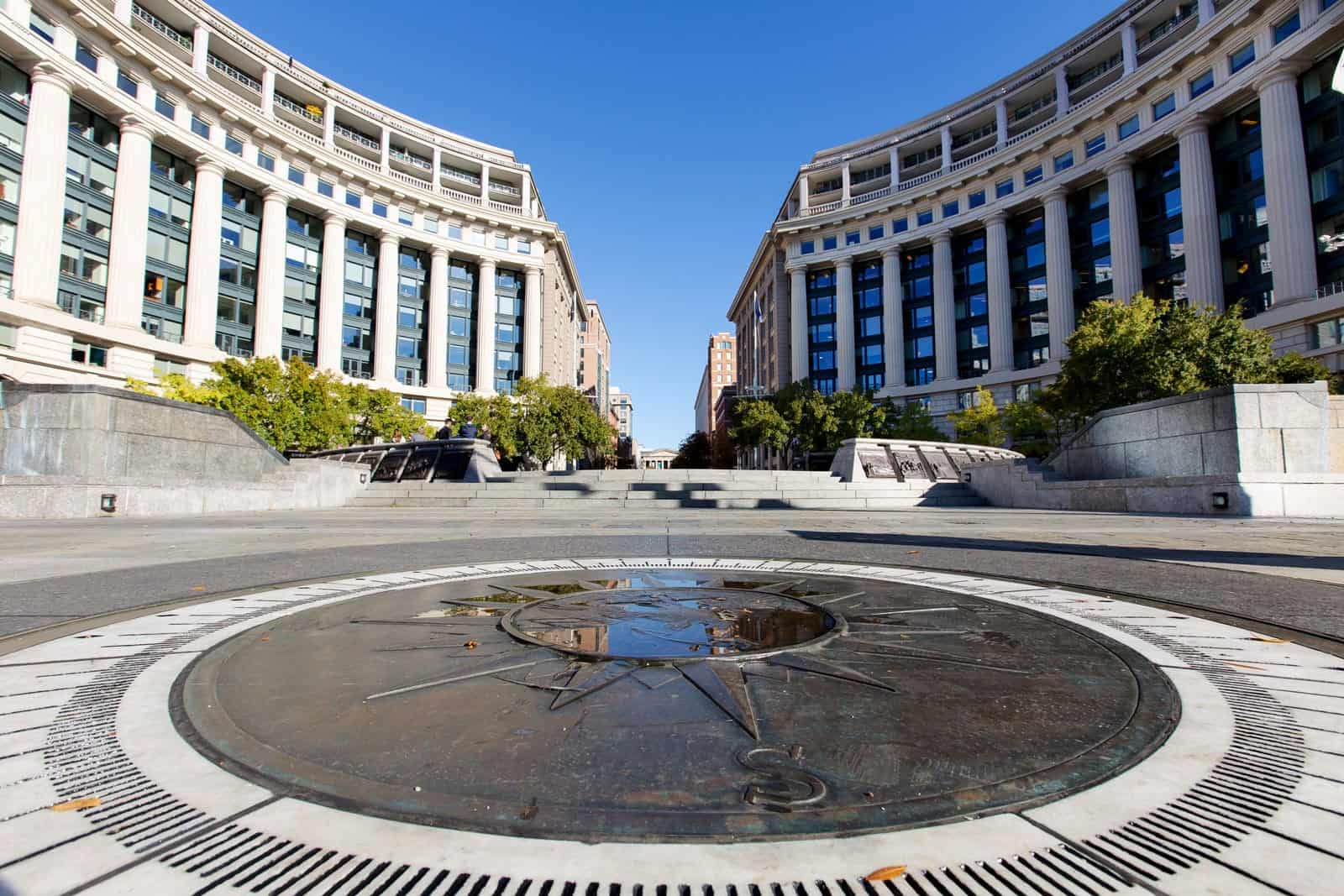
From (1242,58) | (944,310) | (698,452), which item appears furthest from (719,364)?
(1242,58)

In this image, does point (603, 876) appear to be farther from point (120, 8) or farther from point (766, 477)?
point (120, 8)

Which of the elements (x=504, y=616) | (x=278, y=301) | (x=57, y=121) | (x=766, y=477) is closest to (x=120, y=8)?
(x=57, y=121)

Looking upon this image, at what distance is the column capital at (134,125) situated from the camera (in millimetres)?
42000

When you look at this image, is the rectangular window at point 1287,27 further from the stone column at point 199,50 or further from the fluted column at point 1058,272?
the stone column at point 199,50

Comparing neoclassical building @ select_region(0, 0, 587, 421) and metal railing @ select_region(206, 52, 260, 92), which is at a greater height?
metal railing @ select_region(206, 52, 260, 92)

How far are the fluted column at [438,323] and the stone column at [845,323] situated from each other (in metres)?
44.5

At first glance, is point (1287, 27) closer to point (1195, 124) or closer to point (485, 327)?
point (1195, 124)

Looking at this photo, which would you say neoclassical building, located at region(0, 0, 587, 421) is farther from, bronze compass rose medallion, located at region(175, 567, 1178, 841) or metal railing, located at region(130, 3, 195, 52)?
bronze compass rose medallion, located at region(175, 567, 1178, 841)

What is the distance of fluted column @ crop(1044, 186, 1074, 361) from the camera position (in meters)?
56.0

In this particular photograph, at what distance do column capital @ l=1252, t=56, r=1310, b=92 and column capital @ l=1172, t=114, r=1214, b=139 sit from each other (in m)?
4.88

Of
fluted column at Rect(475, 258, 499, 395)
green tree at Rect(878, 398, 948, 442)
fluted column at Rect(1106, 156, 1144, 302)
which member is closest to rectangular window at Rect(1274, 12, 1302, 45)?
fluted column at Rect(1106, 156, 1144, 302)

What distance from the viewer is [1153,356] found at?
29984mm

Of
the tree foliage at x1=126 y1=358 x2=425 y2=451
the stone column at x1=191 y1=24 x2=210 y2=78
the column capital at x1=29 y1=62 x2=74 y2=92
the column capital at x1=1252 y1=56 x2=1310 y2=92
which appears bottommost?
the tree foliage at x1=126 y1=358 x2=425 y2=451

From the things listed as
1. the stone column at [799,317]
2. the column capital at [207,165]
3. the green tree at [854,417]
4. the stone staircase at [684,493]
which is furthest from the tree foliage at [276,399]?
the stone column at [799,317]
